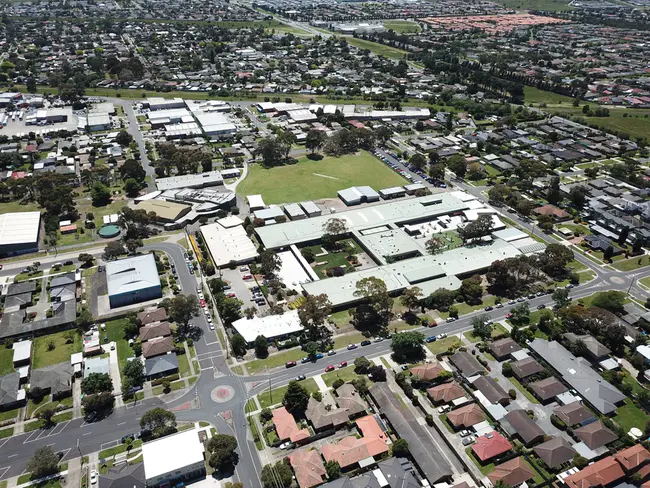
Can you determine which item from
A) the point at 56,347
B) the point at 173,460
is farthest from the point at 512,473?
the point at 56,347

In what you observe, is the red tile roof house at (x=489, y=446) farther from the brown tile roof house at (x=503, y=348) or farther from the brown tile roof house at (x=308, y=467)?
the brown tile roof house at (x=308, y=467)

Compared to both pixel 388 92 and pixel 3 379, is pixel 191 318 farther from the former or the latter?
pixel 388 92

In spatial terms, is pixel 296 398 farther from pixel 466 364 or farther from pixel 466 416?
pixel 466 364

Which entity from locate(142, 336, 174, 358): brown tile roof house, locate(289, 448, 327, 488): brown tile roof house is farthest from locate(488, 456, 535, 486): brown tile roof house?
locate(142, 336, 174, 358): brown tile roof house

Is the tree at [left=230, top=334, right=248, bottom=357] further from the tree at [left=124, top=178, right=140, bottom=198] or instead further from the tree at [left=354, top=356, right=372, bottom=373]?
the tree at [left=124, top=178, right=140, bottom=198]

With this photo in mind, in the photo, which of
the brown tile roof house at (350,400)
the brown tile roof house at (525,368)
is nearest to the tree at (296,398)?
the brown tile roof house at (350,400)

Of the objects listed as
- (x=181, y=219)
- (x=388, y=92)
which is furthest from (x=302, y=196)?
(x=388, y=92)
